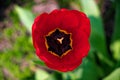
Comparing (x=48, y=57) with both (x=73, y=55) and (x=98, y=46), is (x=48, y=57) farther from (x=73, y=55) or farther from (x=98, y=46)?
(x=98, y=46)

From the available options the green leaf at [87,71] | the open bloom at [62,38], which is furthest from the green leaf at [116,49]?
the open bloom at [62,38]

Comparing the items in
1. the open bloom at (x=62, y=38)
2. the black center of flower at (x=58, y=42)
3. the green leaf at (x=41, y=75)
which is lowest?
the green leaf at (x=41, y=75)

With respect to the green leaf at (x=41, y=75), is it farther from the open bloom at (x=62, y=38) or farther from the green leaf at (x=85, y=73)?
the open bloom at (x=62, y=38)

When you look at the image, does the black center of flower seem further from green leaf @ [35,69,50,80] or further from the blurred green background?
green leaf @ [35,69,50,80]

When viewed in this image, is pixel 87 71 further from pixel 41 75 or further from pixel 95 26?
pixel 41 75

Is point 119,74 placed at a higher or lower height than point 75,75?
higher

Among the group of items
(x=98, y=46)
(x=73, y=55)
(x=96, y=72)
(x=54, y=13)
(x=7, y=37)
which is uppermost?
(x=54, y=13)

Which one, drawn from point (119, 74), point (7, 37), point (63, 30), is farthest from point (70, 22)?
point (7, 37)
